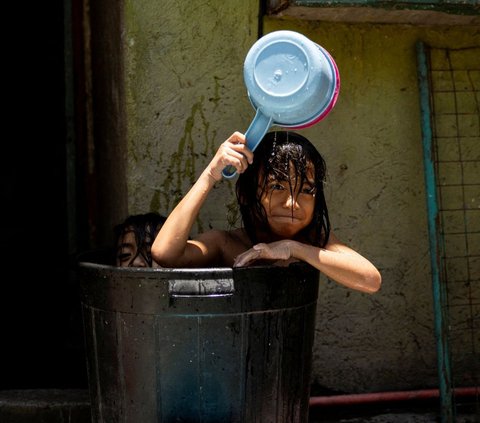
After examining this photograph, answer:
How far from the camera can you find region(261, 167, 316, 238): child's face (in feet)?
8.46

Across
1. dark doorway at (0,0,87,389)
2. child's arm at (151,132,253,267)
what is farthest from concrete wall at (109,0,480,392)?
dark doorway at (0,0,87,389)

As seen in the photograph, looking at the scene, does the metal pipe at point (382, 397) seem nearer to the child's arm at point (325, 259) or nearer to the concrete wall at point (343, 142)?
the concrete wall at point (343, 142)

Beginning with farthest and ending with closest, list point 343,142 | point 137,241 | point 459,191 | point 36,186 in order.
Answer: point 36,186
point 459,191
point 343,142
point 137,241

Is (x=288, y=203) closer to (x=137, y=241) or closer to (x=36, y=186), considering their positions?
(x=137, y=241)

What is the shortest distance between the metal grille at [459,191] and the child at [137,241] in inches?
50.6

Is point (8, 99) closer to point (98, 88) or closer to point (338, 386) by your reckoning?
point (98, 88)

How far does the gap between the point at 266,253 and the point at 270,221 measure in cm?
18

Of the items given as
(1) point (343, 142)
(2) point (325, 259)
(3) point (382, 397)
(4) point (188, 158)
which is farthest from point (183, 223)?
(3) point (382, 397)

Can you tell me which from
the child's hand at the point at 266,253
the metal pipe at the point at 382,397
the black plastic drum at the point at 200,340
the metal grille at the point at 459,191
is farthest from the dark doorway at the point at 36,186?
the child's hand at the point at 266,253

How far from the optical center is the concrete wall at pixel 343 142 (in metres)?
3.34

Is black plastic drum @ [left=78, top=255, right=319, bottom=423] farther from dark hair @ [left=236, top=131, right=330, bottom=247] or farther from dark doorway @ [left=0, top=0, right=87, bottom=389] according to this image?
dark doorway @ [left=0, top=0, right=87, bottom=389]

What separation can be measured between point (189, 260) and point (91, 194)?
5.74ft

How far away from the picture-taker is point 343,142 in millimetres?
3537

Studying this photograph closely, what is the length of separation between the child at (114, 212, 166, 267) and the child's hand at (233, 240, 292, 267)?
474 millimetres
